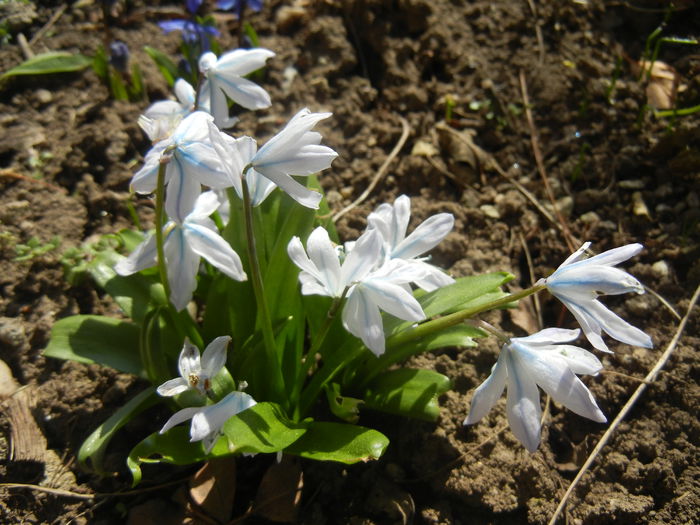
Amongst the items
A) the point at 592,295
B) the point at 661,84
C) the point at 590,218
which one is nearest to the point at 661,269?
the point at 590,218

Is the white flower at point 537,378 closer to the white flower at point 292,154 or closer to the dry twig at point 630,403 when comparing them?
the white flower at point 292,154

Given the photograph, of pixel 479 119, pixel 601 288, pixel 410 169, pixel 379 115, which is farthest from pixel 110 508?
pixel 479 119

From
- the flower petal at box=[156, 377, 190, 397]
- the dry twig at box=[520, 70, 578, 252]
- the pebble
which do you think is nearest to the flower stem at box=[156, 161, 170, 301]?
the flower petal at box=[156, 377, 190, 397]

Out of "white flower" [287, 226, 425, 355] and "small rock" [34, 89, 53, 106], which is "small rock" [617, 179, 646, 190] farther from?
"small rock" [34, 89, 53, 106]

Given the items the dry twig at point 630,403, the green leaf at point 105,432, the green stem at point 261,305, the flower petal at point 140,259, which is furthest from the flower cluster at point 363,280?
the dry twig at point 630,403

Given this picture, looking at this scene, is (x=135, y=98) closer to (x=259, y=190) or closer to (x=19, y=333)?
(x=19, y=333)

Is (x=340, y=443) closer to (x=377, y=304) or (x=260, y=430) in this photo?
(x=260, y=430)
